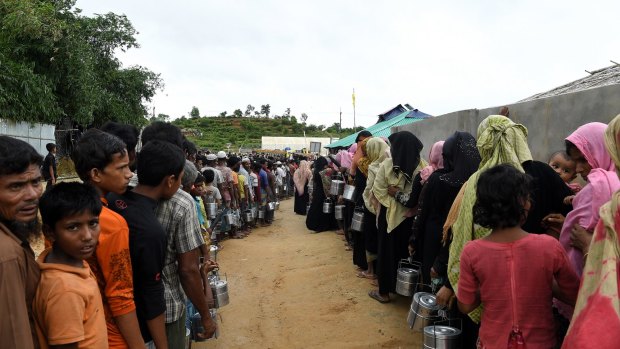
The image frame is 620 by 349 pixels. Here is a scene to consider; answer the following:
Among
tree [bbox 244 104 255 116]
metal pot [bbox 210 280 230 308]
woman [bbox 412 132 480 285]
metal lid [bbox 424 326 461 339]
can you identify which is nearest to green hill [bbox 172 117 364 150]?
tree [bbox 244 104 255 116]

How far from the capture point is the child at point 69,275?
1541 millimetres

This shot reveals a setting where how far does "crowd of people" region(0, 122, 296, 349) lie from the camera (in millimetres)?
1527

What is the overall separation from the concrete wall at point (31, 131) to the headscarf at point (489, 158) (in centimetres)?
1670

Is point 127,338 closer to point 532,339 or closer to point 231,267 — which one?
point 532,339

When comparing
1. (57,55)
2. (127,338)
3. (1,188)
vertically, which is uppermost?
(57,55)

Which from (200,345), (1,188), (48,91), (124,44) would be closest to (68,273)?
(1,188)

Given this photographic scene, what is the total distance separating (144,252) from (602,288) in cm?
182

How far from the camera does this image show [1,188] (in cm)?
156

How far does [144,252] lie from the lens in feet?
6.65

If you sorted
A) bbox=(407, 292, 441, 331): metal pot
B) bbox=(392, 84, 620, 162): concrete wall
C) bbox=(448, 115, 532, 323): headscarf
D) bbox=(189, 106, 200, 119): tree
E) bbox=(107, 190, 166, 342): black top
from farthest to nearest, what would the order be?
bbox=(189, 106, 200, 119): tree → bbox=(407, 292, 441, 331): metal pot → bbox=(392, 84, 620, 162): concrete wall → bbox=(448, 115, 532, 323): headscarf → bbox=(107, 190, 166, 342): black top

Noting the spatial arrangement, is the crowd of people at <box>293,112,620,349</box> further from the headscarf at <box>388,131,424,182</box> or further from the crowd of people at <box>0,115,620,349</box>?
the headscarf at <box>388,131,424,182</box>

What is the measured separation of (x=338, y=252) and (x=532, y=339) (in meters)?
6.27

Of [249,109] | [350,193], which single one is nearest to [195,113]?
[249,109]

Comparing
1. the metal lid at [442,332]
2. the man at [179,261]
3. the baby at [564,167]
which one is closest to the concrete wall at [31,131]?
the man at [179,261]
